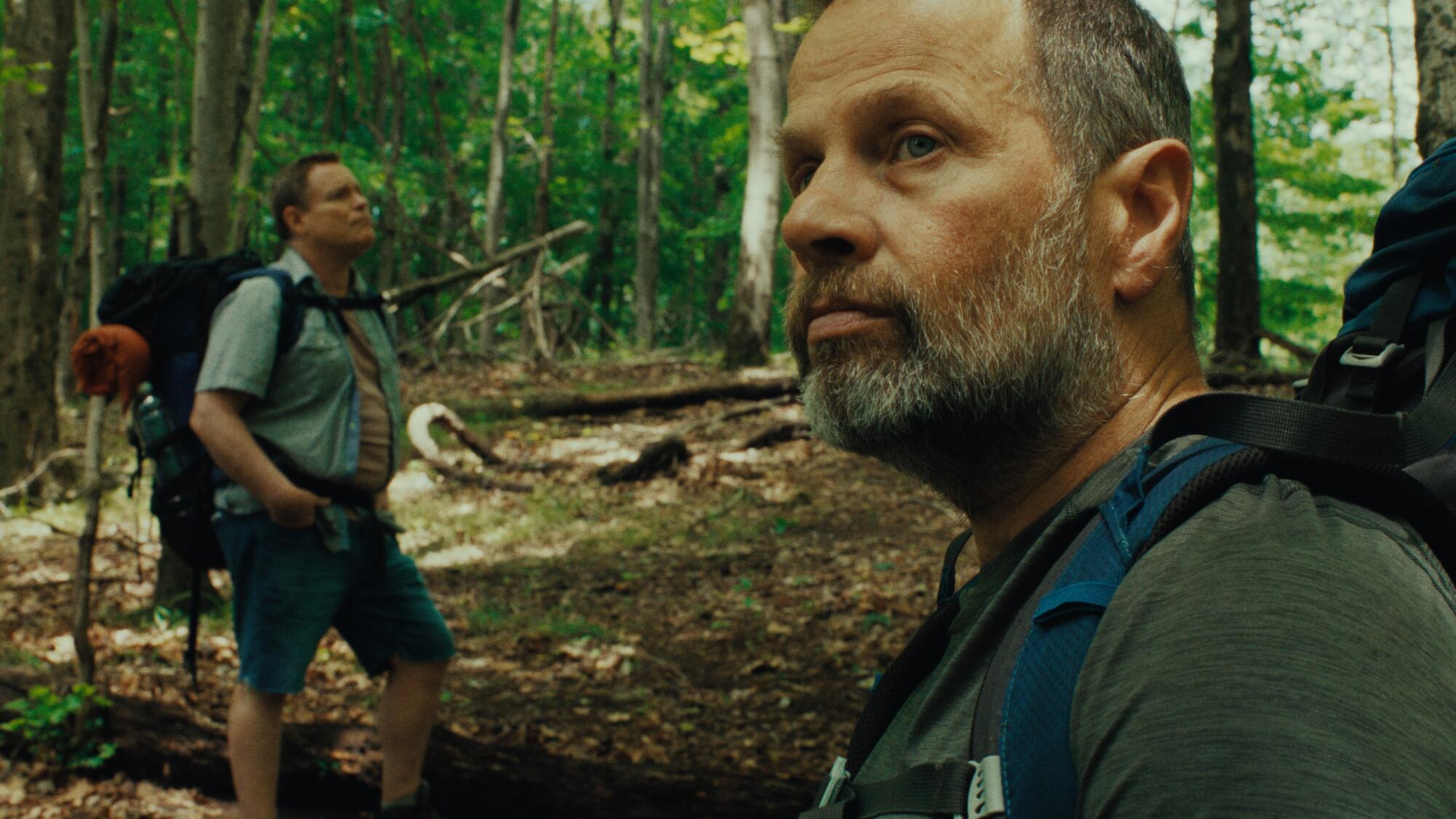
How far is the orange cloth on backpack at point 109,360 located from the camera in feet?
12.7

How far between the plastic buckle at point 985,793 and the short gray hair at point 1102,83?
33.4 inches

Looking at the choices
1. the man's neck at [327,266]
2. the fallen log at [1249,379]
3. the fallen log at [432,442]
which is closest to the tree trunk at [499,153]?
the fallen log at [432,442]

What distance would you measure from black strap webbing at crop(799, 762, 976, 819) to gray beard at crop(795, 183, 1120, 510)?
0.52m

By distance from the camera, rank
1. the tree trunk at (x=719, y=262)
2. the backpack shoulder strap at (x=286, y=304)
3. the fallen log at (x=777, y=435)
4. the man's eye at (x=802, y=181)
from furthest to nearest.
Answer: the tree trunk at (x=719, y=262) → the fallen log at (x=777, y=435) → the backpack shoulder strap at (x=286, y=304) → the man's eye at (x=802, y=181)

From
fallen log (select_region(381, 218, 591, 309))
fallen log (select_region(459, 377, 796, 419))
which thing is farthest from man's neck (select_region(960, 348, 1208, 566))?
fallen log (select_region(459, 377, 796, 419))

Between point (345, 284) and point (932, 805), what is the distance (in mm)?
4003

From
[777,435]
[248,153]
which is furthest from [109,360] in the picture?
[777,435]

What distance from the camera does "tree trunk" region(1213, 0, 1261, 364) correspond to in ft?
35.2

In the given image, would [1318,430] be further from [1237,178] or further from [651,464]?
[1237,178]

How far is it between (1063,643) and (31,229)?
10537 millimetres

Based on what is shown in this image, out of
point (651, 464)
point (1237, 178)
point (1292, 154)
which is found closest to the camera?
point (651, 464)

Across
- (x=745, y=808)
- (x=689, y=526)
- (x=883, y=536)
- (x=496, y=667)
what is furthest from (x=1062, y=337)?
(x=689, y=526)

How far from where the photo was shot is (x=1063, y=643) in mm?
916

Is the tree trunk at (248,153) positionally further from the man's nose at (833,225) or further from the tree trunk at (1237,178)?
the tree trunk at (1237,178)
